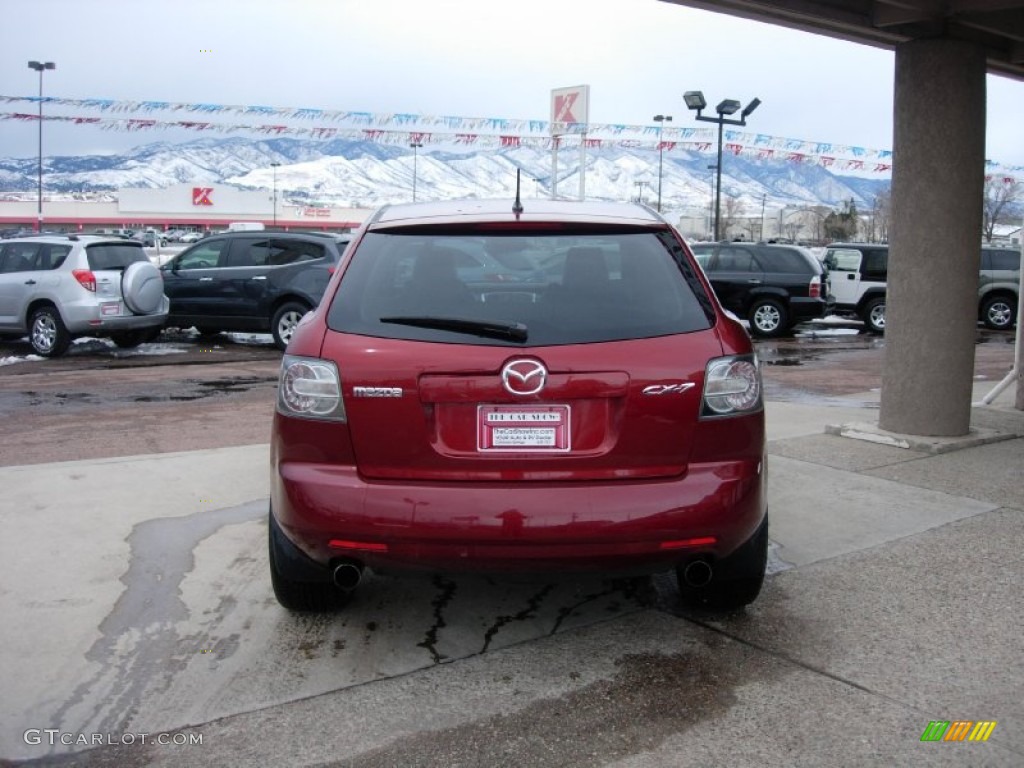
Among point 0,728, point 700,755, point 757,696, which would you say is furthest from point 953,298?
point 0,728

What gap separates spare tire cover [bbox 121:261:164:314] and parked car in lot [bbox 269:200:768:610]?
1093cm

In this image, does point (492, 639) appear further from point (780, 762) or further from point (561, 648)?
point (780, 762)

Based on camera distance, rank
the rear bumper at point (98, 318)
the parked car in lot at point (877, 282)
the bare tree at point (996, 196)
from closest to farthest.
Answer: the rear bumper at point (98, 318) < the parked car in lot at point (877, 282) < the bare tree at point (996, 196)

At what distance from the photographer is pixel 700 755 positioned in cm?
287

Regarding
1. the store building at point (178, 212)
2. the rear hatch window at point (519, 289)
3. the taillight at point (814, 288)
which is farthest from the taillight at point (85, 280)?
the store building at point (178, 212)

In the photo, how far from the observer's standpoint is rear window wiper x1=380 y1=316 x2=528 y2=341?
3.25m

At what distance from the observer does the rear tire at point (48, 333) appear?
1323 cm

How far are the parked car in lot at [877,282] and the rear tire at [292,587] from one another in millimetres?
18168

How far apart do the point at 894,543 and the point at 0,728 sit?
396 centimetres

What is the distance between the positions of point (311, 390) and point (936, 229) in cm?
520

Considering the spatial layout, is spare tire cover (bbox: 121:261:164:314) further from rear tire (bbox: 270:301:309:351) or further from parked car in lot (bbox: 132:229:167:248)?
parked car in lot (bbox: 132:229:167:248)

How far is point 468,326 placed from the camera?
3.30 meters

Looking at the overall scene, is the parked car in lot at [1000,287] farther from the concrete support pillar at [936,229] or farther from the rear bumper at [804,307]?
the concrete support pillar at [936,229]

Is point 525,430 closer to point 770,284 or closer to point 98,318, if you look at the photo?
point 98,318
